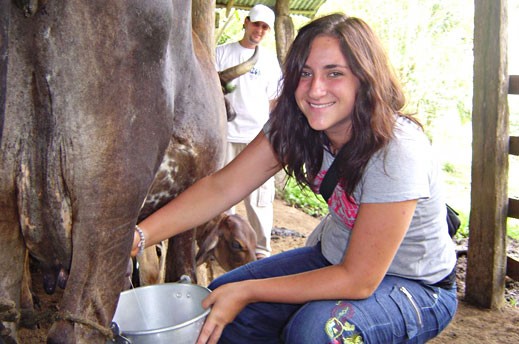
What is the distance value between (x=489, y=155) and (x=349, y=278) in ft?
7.80

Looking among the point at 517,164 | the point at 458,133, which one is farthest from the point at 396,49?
the point at 517,164

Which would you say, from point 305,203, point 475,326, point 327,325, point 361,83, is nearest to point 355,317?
point 327,325

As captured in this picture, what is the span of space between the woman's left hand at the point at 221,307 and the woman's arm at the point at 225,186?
455 millimetres

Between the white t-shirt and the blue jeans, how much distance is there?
3.16 metres

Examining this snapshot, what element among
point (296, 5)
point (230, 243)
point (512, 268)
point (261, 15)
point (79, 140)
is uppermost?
point (296, 5)

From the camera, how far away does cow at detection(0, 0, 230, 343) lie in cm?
141

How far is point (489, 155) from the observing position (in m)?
3.86

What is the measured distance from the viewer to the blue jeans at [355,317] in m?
1.93

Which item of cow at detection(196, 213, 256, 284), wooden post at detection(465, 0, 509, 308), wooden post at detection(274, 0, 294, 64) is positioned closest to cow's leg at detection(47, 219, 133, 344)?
cow at detection(196, 213, 256, 284)

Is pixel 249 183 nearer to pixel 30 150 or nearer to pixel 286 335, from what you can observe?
pixel 286 335

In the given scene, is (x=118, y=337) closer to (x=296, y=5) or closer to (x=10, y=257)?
(x=10, y=257)

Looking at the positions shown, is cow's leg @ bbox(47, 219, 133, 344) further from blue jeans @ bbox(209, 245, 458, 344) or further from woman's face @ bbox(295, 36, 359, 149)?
woman's face @ bbox(295, 36, 359, 149)

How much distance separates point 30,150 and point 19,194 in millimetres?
128

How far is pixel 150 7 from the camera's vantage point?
151 cm
